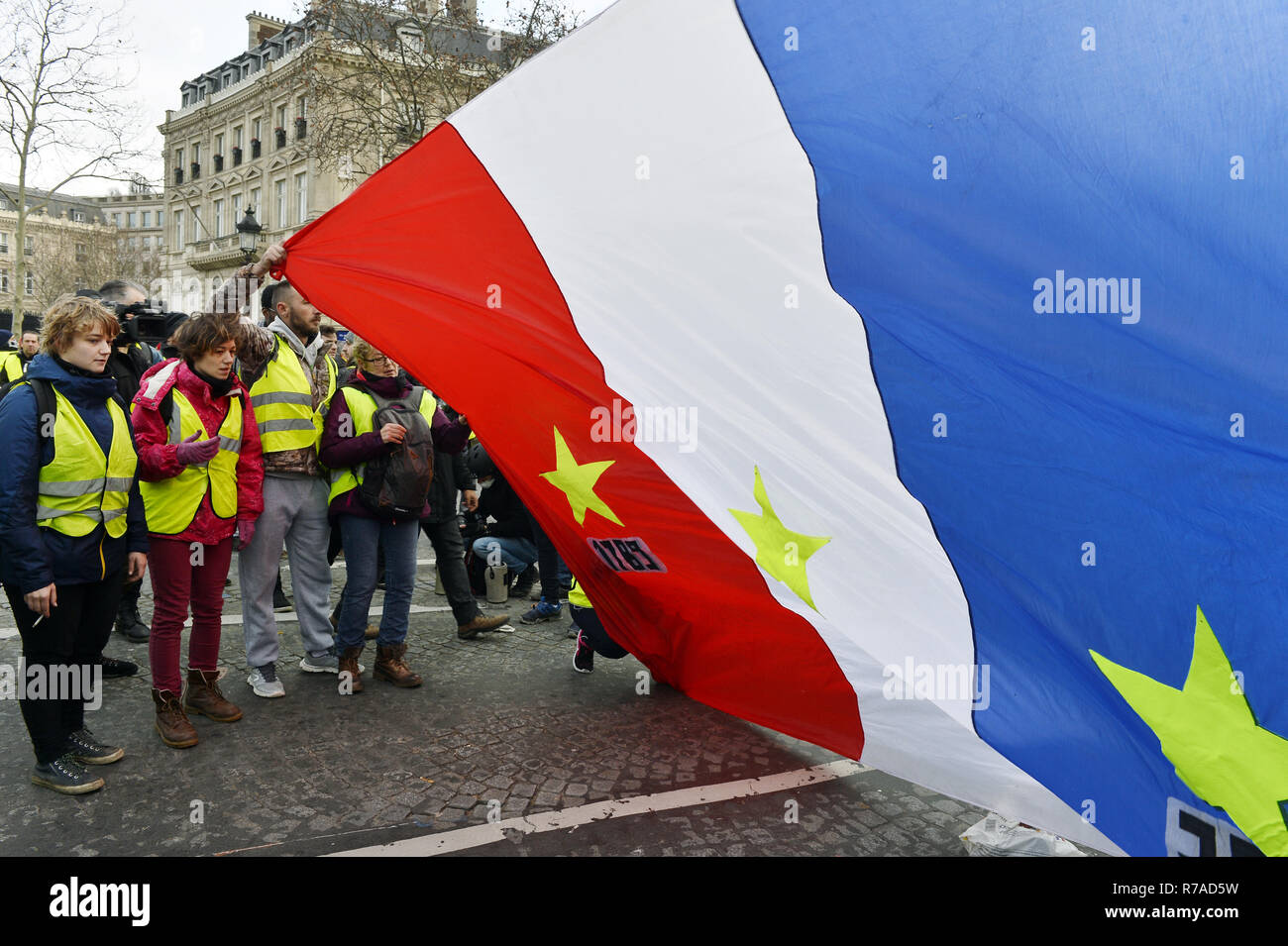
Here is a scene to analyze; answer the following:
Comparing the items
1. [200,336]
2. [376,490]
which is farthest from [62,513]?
[376,490]

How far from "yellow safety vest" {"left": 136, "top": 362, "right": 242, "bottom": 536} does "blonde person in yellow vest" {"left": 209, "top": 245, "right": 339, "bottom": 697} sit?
0.33 metres

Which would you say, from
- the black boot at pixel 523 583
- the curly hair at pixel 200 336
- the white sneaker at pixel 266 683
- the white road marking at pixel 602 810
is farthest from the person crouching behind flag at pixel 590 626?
the black boot at pixel 523 583

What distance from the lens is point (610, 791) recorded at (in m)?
3.73

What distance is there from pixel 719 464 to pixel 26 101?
23713 mm

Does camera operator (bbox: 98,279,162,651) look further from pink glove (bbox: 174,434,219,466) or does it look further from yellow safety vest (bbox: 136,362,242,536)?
pink glove (bbox: 174,434,219,466)

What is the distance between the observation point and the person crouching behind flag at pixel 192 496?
4078mm

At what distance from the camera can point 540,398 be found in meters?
3.59

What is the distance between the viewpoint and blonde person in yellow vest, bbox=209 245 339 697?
4660 millimetres

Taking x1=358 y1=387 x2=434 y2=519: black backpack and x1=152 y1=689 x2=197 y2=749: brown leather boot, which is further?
x1=358 y1=387 x2=434 y2=519: black backpack

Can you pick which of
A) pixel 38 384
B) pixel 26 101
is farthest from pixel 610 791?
pixel 26 101

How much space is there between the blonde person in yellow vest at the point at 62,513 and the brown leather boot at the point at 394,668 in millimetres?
1463

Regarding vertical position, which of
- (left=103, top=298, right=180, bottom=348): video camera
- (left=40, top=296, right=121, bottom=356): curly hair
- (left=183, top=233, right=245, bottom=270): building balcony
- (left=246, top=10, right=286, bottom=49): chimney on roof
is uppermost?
(left=246, top=10, right=286, bottom=49): chimney on roof

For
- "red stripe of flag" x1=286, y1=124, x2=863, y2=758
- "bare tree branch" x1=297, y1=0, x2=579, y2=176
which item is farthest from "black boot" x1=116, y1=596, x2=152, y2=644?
"bare tree branch" x1=297, y1=0, x2=579, y2=176

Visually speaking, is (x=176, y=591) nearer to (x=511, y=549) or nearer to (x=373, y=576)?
(x=373, y=576)
